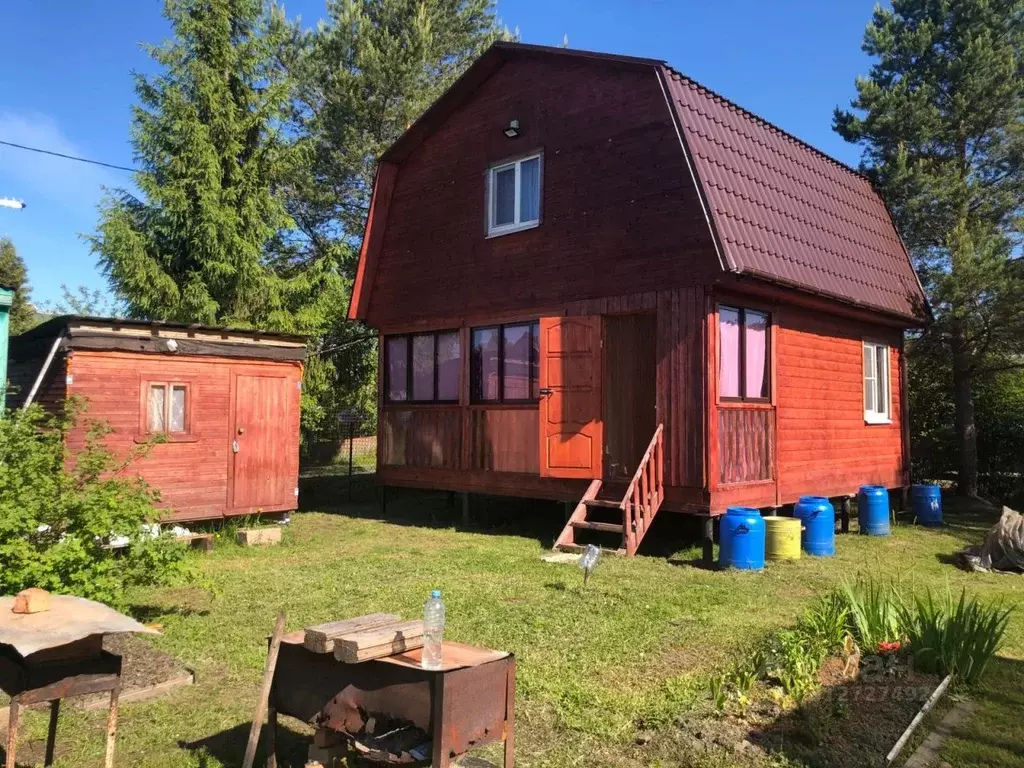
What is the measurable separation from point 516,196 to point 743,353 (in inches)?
171

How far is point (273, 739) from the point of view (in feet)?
12.1

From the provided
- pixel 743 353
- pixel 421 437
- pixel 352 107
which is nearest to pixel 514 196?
pixel 421 437

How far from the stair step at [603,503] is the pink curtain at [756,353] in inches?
88.3

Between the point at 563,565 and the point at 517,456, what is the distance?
3073 mm

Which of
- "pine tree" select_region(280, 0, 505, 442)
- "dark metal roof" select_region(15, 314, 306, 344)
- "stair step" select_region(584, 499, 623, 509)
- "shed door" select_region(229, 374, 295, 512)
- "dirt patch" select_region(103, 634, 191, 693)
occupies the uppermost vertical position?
"pine tree" select_region(280, 0, 505, 442)

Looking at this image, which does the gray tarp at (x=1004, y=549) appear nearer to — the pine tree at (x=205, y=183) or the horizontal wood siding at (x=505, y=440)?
the horizontal wood siding at (x=505, y=440)

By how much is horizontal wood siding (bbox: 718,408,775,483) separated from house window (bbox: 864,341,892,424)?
11.4 feet

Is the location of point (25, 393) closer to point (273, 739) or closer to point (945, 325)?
point (273, 739)

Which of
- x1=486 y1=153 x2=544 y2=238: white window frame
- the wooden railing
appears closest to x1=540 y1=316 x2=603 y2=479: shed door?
the wooden railing

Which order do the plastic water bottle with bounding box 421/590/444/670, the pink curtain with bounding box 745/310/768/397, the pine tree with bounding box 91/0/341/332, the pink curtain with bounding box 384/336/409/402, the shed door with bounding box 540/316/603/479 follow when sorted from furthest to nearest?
the pine tree with bounding box 91/0/341/332
the pink curtain with bounding box 384/336/409/402
the shed door with bounding box 540/316/603/479
the pink curtain with bounding box 745/310/768/397
the plastic water bottle with bounding box 421/590/444/670

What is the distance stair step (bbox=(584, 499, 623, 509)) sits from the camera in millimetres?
A: 9673

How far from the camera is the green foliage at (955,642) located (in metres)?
4.79

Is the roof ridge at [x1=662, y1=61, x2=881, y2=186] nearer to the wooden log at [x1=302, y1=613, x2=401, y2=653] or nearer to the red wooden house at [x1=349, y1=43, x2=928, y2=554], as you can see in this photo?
the red wooden house at [x1=349, y1=43, x2=928, y2=554]

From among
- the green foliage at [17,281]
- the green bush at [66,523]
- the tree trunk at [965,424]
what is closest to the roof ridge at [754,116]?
the tree trunk at [965,424]
